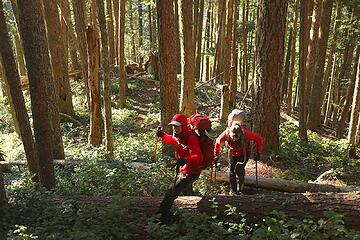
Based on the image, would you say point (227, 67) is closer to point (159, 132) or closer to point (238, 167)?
point (238, 167)

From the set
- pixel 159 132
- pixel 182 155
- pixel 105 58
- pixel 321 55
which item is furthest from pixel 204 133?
pixel 321 55

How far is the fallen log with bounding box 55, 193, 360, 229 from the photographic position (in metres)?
5.65

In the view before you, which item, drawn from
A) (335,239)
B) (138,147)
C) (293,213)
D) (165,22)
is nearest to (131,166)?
(138,147)

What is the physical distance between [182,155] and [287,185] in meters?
3.25

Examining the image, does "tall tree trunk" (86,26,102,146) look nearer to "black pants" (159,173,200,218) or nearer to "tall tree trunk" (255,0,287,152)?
"tall tree trunk" (255,0,287,152)

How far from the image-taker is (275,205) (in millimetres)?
5922

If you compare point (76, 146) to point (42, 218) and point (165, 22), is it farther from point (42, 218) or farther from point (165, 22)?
point (42, 218)

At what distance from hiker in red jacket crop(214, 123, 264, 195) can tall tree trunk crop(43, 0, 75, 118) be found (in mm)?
8200

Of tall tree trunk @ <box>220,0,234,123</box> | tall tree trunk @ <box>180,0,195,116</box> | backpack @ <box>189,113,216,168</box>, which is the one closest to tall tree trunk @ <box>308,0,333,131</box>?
tall tree trunk @ <box>220,0,234,123</box>

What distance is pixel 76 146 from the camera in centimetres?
1325

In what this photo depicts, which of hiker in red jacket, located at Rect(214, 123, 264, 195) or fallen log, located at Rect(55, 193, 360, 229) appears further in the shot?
hiker in red jacket, located at Rect(214, 123, 264, 195)

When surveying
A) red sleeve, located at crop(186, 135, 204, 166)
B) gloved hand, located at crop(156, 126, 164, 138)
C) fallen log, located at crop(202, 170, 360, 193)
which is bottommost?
fallen log, located at crop(202, 170, 360, 193)

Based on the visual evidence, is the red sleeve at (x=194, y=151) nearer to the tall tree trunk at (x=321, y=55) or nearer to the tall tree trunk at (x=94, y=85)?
the tall tree trunk at (x=94, y=85)

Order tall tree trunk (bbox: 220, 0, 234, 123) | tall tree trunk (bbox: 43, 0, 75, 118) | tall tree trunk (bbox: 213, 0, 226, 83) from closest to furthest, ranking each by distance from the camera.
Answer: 1. tall tree trunk (bbox: 43, 0, 75, 118)
2. tall tree trunk (bbox: 220, 0, 234, 123)
3. tall tree trunk (bbox: 213, 0, 226, 83)
